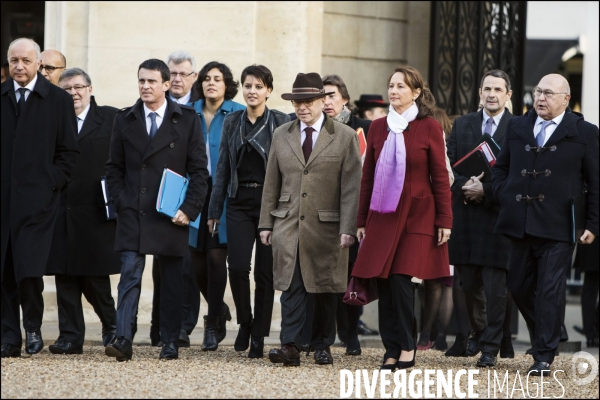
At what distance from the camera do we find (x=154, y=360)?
28.1 ft

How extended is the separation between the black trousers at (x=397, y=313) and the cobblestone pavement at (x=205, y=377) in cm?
28

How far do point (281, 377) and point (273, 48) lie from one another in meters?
5.32

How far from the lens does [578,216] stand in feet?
27.1

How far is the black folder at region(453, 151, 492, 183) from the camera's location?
923 centimetres

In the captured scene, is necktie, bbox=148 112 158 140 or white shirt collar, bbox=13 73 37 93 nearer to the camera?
white shirt collar, bbox=13 73 37 93

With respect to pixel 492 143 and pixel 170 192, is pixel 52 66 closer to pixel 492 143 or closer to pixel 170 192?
pixel 170 192

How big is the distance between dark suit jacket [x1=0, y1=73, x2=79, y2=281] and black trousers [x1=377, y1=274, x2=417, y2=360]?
2.27m

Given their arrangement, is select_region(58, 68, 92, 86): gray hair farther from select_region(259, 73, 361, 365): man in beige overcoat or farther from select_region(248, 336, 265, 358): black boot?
select_region(248, 336, 265, 358): black boot

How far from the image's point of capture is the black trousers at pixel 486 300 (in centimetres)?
902

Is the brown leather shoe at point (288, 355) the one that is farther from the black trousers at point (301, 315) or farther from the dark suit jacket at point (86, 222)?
the dark suit jacket at point (86, 222)

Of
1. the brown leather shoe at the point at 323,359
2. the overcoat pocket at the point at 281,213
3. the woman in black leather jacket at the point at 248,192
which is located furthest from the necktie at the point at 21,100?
the brown leather shoe at the point at 323,359

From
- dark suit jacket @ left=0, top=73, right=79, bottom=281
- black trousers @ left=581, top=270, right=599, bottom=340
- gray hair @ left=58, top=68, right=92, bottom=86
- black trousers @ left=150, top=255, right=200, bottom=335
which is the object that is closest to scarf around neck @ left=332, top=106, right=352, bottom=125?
black trousers @ left=150, top=255, right=200, bottom=335

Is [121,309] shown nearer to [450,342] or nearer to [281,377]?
[281,377]

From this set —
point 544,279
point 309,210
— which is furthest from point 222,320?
point 544,279
